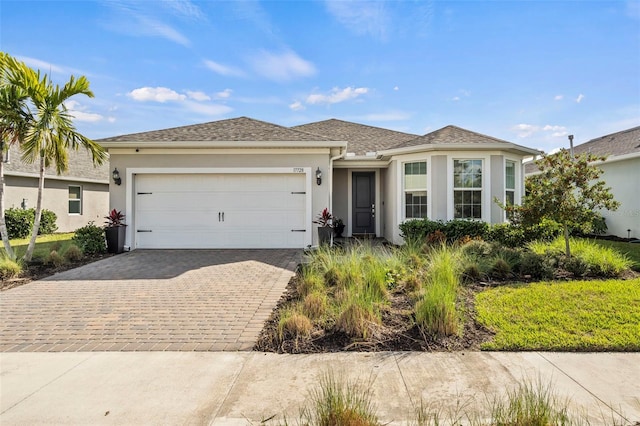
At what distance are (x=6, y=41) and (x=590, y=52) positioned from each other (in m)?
15.5

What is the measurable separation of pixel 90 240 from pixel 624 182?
1844 cm

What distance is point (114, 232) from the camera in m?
10.1

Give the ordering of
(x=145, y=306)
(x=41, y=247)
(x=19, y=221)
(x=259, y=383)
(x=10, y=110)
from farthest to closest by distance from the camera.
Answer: (x=19, y=221) < (x=41, y=247) < (x=10, y=110) < (x=145, y=306) < (x=259, y=383)

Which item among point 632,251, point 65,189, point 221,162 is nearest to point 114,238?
point 221,162

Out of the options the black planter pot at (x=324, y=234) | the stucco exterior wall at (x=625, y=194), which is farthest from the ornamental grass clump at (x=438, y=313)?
the stucco exterior wall at (x=625, y=194)

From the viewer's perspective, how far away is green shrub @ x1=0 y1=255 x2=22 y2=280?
7156 mm

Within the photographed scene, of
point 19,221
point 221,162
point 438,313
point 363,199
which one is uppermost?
point 221,162

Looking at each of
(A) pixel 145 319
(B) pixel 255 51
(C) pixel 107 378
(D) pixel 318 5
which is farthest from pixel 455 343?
(B) pixel 255 51

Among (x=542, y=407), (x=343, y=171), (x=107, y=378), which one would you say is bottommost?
(x=107, y=378)

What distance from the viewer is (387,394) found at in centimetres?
293

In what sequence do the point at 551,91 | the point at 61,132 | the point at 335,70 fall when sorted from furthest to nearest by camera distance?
the point at 335,70, the point at 551,91, the point at 61,132

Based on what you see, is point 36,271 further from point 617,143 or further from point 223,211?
point 617,143

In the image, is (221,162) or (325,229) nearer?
(325,229)

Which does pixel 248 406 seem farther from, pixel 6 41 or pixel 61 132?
pixel 6 41
